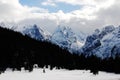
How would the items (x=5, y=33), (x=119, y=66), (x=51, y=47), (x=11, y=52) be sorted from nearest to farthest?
(x=11, y=52)
(x=5, y=33)
(x=119, y=66)
(x=51, y=47)

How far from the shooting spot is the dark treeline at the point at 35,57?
131 metres

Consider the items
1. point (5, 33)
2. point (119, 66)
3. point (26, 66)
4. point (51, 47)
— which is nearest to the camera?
point (26, 66)

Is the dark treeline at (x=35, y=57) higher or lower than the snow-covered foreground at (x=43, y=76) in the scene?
higher

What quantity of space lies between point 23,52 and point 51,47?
5891 centimetres

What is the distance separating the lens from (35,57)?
162 m

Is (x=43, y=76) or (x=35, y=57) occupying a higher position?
(x=35, y=57)

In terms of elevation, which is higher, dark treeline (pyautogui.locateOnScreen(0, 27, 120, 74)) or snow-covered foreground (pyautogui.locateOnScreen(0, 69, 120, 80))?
dark treeline (pyautogui.locateOnScreen(0, 27, 120, 74))

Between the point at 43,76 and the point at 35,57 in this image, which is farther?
the point at 35,57

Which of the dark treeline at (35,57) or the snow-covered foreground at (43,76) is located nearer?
the snow-covered foreground at (43,76)

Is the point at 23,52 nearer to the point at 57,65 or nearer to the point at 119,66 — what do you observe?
the point at 57,65

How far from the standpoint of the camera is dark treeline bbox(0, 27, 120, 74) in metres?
131

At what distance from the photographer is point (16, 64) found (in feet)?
415

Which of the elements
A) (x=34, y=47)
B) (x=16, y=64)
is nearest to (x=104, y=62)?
(x=34, y=47)

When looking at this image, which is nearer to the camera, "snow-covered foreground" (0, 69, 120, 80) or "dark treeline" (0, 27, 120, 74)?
"snow-covered foreground" (0, 69, 120, 80)
